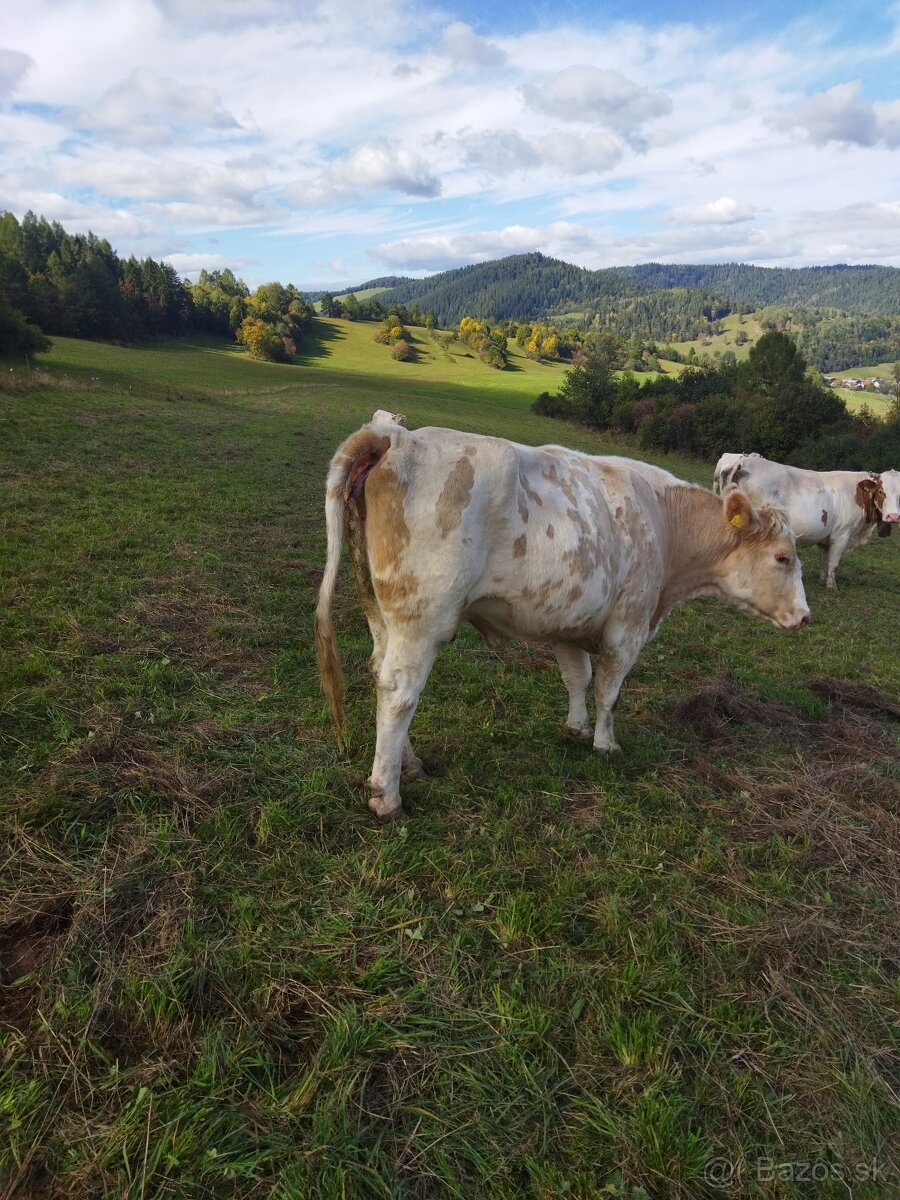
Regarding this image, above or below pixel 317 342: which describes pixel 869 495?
below

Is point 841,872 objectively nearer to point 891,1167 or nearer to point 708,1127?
point 891,1167

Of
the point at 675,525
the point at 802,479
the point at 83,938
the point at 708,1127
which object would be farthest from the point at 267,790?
the point at 802,479

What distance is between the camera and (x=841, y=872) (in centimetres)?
405

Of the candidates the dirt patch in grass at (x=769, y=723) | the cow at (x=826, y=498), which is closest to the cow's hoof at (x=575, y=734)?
the dirt patch in grass at (x=769, y=723)

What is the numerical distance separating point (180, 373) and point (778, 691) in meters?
51.7

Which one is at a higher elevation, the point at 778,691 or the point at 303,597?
the point at 303,597

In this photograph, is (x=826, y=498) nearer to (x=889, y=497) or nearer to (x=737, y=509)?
(x=889, y=497)

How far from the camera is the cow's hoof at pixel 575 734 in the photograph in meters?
5.61

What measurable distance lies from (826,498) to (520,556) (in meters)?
12.2

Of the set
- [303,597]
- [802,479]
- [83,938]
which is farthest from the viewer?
[802,479]

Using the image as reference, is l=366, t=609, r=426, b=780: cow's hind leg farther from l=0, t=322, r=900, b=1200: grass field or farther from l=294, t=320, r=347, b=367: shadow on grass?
→ l=294, t=320, r=347, b=367: shadow on grass

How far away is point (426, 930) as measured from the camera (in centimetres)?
328

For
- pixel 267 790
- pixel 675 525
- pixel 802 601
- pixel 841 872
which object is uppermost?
pixel 675 525

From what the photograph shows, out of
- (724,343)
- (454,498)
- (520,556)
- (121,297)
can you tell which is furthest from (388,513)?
(724,343)
